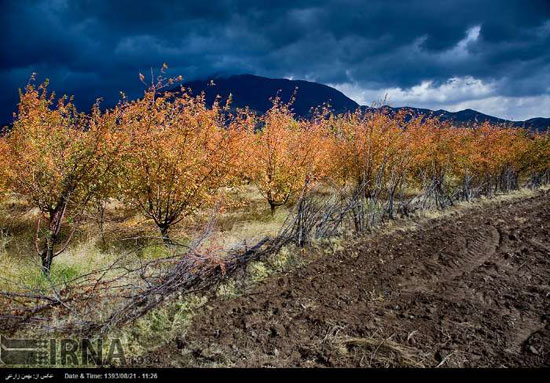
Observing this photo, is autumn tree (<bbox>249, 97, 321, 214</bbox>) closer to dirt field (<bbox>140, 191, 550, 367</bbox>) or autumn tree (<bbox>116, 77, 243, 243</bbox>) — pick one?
autumn tree (<bbox>116, 77, 243, 243</bbox>)

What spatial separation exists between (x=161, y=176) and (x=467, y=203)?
16.2 m

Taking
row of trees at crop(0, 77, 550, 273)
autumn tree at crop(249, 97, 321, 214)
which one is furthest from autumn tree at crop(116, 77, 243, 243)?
autumn tree at crop(249, 97, 321, 214)

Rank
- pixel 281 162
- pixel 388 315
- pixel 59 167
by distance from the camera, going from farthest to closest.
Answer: pixel 281 162, pixel 59 167, pixel 388 315

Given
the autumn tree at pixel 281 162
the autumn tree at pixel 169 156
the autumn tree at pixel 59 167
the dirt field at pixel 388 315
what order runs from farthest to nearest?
the autumn tree at pixel 281 162, the autumn tree at pixel 169 156, the autumn tree at pixel 59 167, the dirt field at pixel 388 315

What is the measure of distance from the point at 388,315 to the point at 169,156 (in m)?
8.18

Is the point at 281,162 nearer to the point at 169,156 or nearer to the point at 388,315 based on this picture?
the point at 169,156

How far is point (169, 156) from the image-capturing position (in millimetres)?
11016

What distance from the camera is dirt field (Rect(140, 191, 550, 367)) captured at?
479cm

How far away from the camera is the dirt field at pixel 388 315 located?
Result: 479 centimetres

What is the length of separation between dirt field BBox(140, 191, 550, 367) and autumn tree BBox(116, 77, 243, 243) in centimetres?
568

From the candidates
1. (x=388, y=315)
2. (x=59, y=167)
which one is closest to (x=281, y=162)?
(x=59, y=167)

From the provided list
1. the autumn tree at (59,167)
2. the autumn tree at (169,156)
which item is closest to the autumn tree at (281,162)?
the autumn tree at (169,156)

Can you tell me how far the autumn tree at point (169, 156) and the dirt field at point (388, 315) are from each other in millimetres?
5676

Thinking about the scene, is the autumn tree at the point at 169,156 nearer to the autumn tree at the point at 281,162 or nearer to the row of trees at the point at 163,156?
the row of trees at the point at 163,156
